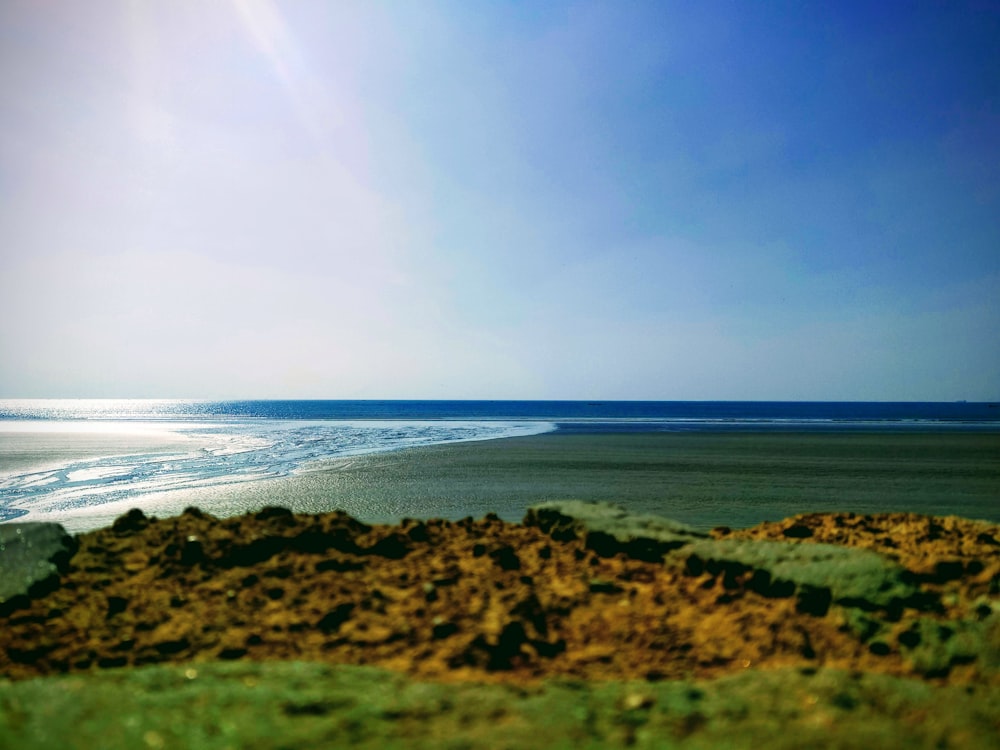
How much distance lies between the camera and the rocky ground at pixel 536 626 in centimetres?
274

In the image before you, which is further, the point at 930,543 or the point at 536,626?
the point at 930,543

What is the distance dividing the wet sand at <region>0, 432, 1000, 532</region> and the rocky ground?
4.88 m

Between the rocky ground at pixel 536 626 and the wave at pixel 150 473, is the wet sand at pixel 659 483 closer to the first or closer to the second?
the wave at pixel 150 473

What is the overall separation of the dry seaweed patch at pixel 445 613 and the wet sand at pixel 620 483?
4.99 meters

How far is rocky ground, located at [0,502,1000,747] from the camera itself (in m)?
2.74

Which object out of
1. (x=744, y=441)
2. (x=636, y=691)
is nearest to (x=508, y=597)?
(x=636, y=691)

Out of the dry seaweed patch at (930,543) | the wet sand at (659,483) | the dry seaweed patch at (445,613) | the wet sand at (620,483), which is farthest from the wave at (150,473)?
the dry seaweed patch at (930,543)

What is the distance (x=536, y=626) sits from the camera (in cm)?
373

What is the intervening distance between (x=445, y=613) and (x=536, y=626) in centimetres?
65

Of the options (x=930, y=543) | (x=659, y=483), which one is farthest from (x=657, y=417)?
(x=930, y=543)

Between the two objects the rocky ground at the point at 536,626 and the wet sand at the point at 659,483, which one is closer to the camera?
the rocky ground at the point at 536,626

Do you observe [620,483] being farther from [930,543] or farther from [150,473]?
[150,473]

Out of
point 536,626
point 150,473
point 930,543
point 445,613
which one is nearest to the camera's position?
point 536,626

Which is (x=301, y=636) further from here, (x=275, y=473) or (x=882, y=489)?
(x=882, y=489)
